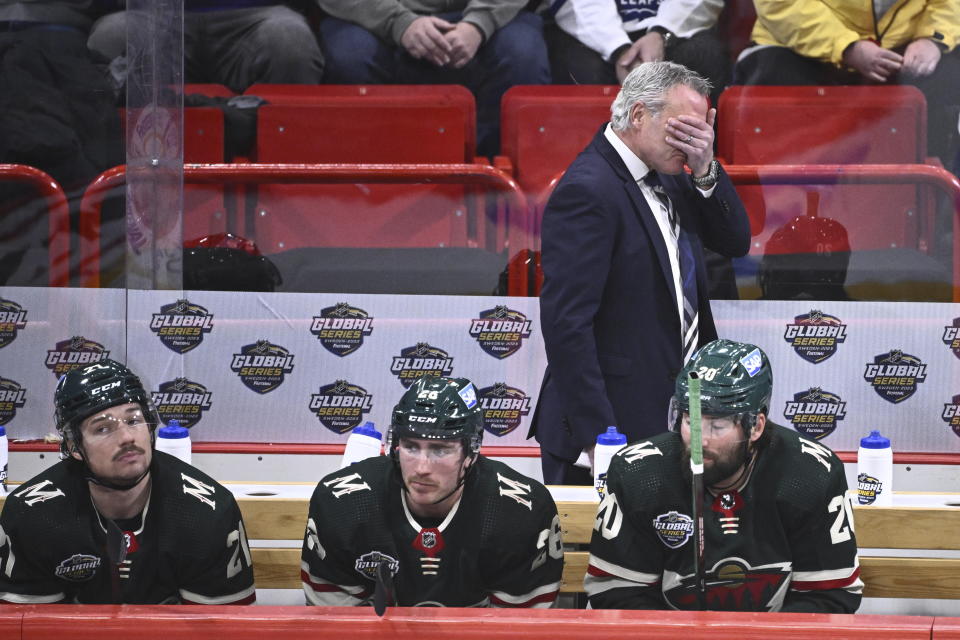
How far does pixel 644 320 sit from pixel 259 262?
50.5 inches

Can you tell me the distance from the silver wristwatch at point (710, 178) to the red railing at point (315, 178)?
2.64 ft

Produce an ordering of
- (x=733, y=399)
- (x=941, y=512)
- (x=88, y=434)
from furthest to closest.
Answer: (x=941, y=512)
(x=88, y=434)
(x=733, y=399)

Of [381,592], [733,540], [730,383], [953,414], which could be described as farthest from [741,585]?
[953,414]

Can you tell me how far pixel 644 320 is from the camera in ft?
10.8

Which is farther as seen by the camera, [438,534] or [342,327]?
[342,327]

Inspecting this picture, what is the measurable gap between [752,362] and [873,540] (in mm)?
798

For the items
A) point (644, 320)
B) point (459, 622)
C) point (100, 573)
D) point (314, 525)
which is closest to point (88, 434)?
point (100, 573)

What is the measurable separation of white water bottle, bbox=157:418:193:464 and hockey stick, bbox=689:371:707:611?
1645mm

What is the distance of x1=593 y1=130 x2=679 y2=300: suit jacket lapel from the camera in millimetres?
3285

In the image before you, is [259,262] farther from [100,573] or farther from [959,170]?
[959,170]

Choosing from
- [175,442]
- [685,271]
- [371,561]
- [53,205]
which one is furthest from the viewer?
[53,205]

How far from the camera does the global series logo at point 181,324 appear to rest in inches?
156

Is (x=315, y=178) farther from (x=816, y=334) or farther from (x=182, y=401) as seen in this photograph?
(x=816, y=334)

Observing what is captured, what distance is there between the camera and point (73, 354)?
394 centimetres
